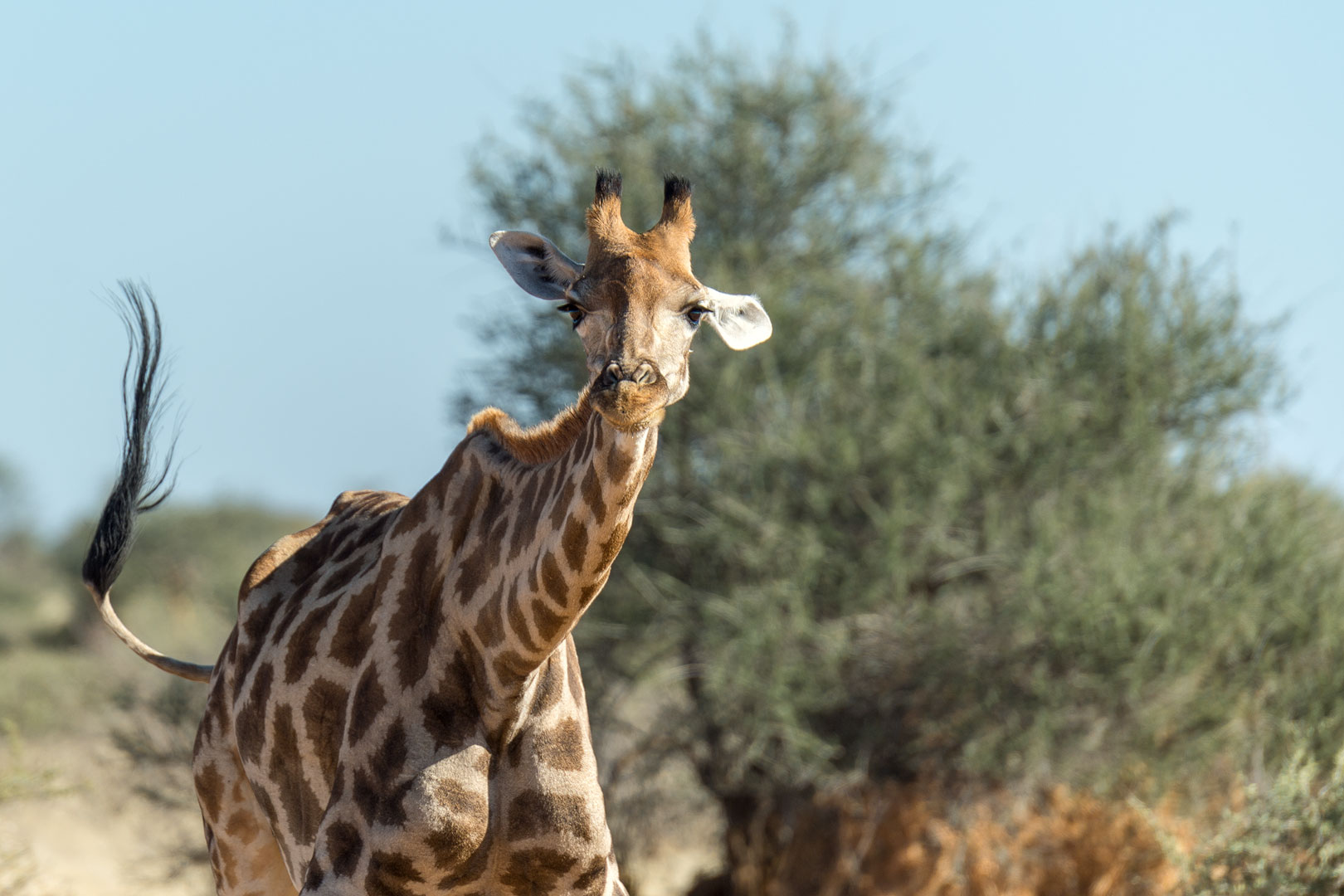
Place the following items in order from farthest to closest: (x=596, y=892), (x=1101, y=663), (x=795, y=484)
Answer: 1. (x=795, y=484)
2. (x=1101, y=663)
3. (x=596, y=892)

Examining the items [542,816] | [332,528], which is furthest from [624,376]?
[332,528]

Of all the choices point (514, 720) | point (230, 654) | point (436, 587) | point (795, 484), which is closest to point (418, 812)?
point (514, 720)

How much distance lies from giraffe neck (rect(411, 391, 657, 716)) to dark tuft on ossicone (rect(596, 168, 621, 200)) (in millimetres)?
523

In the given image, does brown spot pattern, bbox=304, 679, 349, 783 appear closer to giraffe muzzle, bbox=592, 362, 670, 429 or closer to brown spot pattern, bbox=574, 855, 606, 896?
brown spot pattern, bbox=574, 855, 606, 896

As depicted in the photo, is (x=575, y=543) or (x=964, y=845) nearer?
(x=575, y=543)

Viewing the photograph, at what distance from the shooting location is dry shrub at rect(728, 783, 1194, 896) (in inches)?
382

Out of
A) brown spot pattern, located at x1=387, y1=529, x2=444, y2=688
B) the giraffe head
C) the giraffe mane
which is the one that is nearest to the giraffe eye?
the giraffe head

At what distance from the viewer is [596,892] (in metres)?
4.04

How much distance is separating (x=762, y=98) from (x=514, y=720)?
8711 mm

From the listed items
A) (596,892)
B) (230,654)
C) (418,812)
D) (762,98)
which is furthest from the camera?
(762,98)

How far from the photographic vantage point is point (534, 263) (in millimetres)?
4027

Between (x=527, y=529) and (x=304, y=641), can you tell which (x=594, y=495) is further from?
(x=304, y=641)

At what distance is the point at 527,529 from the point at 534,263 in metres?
0.73

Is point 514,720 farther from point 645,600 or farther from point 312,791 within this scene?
point 645,600
